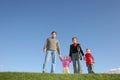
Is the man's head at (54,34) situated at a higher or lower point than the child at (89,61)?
higher

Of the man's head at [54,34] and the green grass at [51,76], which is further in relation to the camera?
the man's head at [54,34]

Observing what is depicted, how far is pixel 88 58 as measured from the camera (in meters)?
22.3

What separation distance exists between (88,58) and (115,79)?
5.60 m

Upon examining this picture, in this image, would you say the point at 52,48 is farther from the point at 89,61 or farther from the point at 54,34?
the point at 89,61

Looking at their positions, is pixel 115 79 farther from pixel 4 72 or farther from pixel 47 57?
pixel 4 72

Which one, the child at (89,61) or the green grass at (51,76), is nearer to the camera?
the green grass at (51,76)

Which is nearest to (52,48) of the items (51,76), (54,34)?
(54,34)

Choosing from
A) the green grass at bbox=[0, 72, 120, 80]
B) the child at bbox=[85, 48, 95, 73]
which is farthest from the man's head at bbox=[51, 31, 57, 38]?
the green grass at bbox=[0, 72, 120, 80]

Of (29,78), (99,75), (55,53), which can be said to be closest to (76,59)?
(55,53)

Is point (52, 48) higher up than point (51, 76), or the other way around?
point (52, 48)

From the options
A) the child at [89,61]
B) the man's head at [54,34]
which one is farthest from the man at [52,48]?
the child at [89,61]

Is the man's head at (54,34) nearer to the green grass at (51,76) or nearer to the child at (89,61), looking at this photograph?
the child at (89,61)

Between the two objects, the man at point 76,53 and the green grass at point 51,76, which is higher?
the man at point 76,53

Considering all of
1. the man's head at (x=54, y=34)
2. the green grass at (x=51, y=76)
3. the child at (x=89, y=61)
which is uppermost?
the man's head at (x=54, y=34)
